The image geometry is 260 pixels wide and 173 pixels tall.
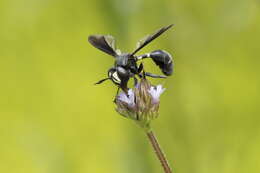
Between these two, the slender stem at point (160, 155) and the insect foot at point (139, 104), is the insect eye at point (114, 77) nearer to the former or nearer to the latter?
the insect foot at point (139, 104)

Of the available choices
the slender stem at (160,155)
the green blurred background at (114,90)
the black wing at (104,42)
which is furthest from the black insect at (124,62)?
the green blurred background at (114,90)

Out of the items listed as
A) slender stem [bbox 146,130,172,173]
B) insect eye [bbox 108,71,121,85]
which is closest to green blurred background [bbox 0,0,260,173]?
insect eye [bbox 108,71,121,85]

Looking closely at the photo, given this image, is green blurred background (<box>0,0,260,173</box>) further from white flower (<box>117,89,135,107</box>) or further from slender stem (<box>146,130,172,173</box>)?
slender stem (<box>146,130,172,173</box>)

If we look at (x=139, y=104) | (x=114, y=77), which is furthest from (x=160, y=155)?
(x=114, y=77)
